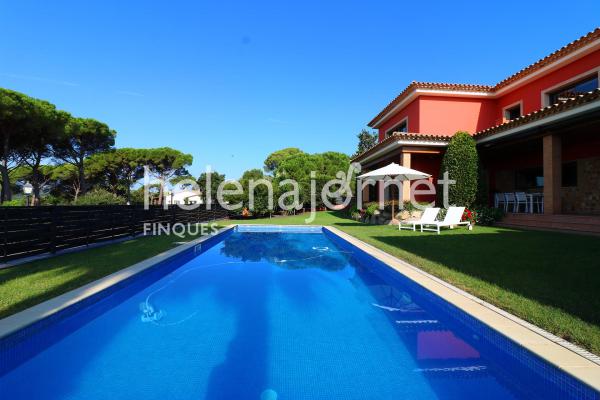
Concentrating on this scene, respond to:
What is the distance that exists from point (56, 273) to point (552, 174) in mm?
11955

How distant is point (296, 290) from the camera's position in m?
5.29

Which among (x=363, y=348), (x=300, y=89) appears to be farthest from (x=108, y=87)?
(x=363, y=348)

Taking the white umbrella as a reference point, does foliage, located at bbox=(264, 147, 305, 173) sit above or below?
above

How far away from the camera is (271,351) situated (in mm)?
3111

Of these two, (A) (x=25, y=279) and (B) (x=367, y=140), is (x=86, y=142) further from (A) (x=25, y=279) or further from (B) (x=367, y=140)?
(B) (x=367, y=140)

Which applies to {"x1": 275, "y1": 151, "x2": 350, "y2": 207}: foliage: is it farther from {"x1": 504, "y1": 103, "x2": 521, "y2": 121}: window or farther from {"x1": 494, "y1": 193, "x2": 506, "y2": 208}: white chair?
{"x1": 504, "y1": 103, "x2": 521, "y2": 121}: window

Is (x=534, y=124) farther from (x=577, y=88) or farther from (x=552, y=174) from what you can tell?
(x=577, y=88)

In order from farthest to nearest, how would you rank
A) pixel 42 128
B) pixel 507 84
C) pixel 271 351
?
1. pixel 42 128
2. pixel 507 84
3. pixel 271 351

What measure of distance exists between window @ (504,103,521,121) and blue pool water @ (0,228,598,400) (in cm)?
1295

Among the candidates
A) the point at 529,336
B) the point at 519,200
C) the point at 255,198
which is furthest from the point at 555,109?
the point at 255,198

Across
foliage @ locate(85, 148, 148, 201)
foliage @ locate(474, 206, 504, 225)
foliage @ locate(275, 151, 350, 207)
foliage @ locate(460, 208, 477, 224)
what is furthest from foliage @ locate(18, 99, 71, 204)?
foliage @ locate(474, 206, 504, 225)

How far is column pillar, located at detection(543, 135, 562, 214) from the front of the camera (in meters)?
9.10

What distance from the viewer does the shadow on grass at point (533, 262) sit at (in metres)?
3.33

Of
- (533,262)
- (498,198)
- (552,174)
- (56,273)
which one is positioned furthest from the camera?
(498,198)
